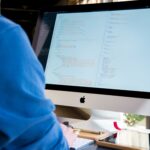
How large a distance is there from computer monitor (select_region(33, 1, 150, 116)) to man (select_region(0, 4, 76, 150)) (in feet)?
1.33

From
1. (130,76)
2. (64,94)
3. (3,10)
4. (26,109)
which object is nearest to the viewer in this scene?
(26,109)

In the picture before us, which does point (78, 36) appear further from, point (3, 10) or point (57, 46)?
point (3, 10)

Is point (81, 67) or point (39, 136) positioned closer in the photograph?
point (39, 136)

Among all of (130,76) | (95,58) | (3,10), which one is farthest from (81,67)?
(3,10)

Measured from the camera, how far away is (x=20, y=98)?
1.56ft

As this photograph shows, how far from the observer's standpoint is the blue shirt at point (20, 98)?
470 mm

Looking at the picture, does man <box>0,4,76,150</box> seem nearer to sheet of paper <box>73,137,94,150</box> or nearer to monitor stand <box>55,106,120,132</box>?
sheet of paper <box>73,137,94,150</box>

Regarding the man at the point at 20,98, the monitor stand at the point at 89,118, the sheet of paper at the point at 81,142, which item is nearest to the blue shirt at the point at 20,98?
the man at the point at 20,98

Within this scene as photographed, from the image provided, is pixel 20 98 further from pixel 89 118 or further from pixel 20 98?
pixel 89 118

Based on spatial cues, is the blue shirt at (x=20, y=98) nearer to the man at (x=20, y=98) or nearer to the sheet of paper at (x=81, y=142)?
the man at (x=20, y=98)

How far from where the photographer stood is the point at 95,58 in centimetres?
95

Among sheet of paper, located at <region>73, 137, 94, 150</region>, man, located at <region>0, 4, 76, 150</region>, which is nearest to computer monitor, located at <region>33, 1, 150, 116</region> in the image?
sheet of paper, located at <region>73, 137, 94, 150</region>

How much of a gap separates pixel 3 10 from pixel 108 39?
0.77m

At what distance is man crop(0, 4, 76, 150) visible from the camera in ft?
1.54
